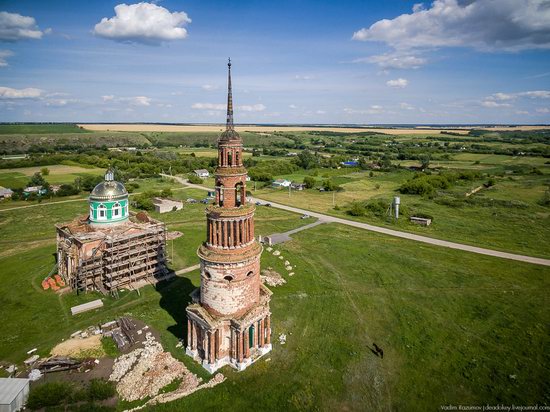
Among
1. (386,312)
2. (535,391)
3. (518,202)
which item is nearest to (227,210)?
(386,312)

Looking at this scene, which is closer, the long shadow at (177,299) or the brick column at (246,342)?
the brick column at (246,342)

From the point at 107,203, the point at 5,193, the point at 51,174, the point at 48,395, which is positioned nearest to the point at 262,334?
the point at 48,395

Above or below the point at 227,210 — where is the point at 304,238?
below

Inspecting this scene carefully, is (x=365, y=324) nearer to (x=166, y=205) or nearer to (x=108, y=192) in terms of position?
(x=108, y=192)

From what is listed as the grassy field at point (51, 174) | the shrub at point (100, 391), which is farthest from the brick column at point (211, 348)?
the grassy field at point (51, 174)

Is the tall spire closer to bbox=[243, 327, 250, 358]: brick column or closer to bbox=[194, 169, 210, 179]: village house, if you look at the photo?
bbox=[243, 327, 250, 358]: brick column

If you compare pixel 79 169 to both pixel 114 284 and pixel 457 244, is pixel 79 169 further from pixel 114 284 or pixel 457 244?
pixel 457 244

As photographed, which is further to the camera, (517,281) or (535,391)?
(517,281)

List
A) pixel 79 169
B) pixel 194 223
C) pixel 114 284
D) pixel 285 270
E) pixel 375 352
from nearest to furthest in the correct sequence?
pixel 375 352
pixel 114 284
pixel 285 270
pixel 194 223
pixel 79 169

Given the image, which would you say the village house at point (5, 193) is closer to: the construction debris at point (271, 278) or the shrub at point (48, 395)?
the construction debris at point (271, 278)
